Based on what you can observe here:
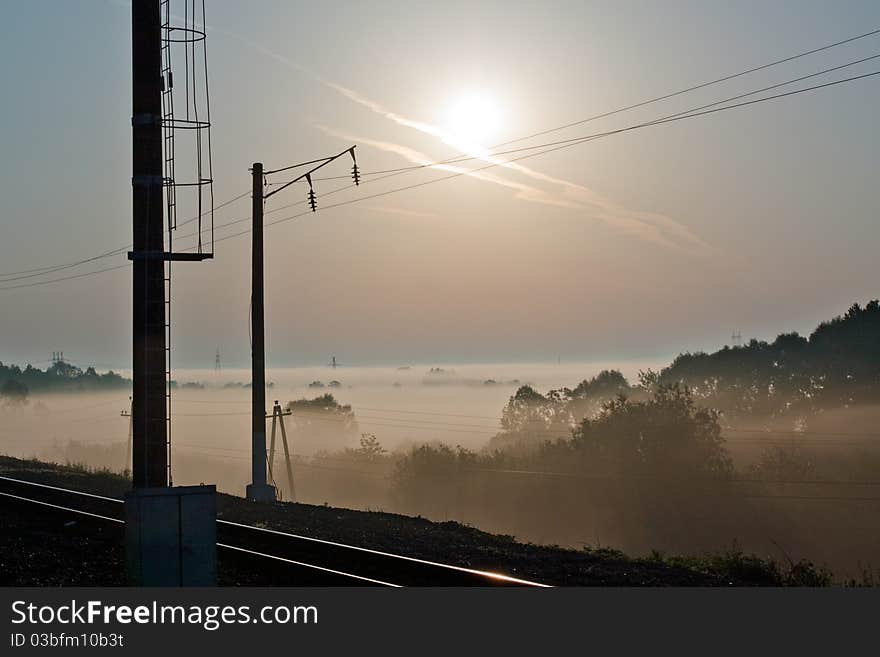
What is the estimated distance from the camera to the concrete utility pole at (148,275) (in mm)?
16516

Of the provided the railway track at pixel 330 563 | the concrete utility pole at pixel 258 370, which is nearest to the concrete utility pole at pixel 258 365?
the concrete utility pole at pixel 258 370

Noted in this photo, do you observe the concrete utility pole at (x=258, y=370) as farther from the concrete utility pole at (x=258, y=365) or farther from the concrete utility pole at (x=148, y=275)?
the concrete utility pole at (x=148, y=275)

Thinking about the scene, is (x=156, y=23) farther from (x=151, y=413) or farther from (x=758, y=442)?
(x=758, y=442)

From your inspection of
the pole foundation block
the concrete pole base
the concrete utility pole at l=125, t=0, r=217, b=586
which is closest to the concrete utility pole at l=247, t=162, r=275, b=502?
the concrete pole base

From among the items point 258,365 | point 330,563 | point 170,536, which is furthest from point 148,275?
point 258,365

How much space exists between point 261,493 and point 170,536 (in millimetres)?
18410

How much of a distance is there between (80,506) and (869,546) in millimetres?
78347

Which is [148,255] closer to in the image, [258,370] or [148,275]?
[148,275]

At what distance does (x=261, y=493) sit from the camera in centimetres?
3088

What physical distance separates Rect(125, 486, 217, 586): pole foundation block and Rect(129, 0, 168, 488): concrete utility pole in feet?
12.6

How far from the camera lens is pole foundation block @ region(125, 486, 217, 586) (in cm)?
1260

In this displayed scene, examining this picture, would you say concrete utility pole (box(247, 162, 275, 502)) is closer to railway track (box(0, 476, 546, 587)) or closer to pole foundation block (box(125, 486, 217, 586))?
railway track (box(0, 476, 546, 587))
